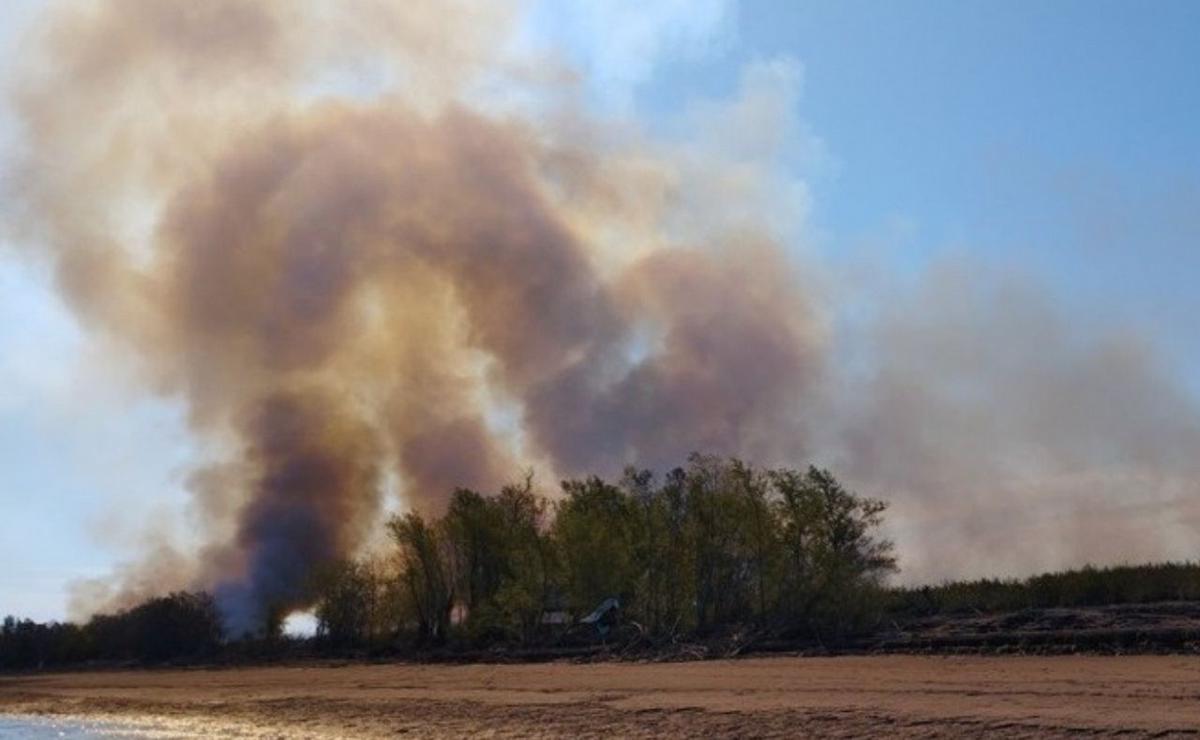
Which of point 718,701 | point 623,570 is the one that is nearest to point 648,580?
point 623,570

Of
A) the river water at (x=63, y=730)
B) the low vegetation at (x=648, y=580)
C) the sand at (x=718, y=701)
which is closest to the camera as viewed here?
the sand at (x=718, y=701)

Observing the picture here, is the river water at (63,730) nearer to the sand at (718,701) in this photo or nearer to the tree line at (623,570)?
the sand at (718,701)

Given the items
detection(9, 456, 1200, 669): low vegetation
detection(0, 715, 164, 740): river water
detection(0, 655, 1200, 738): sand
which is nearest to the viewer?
detection(0, 655, 1200, 738): sand

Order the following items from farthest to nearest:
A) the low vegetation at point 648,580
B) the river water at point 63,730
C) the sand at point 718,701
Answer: the low vegetation at point 648,580
the river water at point 63,730
the sand at point 718,701

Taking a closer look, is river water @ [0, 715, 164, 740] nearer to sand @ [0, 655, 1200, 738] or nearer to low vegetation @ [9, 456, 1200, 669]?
sand @ [0, 655, 1200, 738]

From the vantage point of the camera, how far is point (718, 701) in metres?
30.6

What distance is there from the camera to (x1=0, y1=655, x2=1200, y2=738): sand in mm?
23250

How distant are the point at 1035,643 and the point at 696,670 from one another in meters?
10.2

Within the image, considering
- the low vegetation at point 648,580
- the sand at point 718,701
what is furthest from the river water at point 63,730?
the low vegetation at point 648,580

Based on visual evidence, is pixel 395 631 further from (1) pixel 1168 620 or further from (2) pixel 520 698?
(1) pixel 1168 620

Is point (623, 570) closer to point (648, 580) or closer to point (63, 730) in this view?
point (648, 580)

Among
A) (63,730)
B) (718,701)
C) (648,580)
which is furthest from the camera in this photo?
(648,580)

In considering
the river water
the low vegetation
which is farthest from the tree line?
the river water

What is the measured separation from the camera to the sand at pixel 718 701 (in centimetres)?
2325
